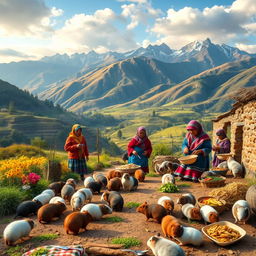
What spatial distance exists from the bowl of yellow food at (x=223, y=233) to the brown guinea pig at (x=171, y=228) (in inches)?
25.3

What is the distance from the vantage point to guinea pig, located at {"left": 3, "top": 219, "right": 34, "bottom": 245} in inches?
219

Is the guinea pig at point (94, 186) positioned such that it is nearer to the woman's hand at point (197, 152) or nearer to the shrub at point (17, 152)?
the woman's hand at point (197, 152)

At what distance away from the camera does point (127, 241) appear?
18.2ft

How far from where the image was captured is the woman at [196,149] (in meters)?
10.6

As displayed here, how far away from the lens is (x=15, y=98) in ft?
397

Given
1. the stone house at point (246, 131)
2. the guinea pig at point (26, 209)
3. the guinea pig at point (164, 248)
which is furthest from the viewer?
the stone house at point (246, 131)

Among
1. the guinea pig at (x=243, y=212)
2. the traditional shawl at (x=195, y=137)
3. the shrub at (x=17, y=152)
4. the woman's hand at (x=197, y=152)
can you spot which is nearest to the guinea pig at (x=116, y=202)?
the guinea pig at (x=243, y=212)

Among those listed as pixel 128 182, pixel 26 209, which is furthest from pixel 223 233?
pixel 26 209

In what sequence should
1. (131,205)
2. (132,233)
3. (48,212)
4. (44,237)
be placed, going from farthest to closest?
1. (131,205)
2. (48,212)
3. (132,233)
4. (44,237)

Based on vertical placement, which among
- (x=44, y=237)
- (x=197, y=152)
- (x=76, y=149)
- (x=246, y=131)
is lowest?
(x=44, y=237)

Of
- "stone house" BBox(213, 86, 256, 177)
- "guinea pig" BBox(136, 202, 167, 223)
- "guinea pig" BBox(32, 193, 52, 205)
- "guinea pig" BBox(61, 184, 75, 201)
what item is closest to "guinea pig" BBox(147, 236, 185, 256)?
"guinea pig" BBox(136, 202, 167, 223)

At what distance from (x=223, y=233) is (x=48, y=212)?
4211mm

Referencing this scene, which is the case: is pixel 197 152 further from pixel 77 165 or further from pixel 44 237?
pixel 44 237

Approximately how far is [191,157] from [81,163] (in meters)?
5.01
